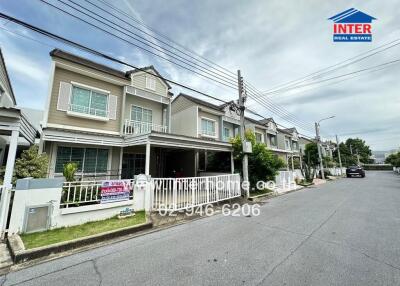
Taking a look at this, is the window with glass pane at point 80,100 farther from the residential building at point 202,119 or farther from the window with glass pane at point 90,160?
the residential building at point 202,119

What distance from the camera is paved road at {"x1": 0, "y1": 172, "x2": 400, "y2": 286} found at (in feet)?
10.0

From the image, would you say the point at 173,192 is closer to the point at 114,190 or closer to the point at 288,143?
the point at 114,190

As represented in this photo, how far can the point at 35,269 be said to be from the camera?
344 cm

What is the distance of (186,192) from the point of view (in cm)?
748

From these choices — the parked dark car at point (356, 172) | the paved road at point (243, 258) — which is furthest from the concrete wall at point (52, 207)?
the parked dark car at point (356, 172)

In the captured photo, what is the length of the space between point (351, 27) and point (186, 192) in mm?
10669

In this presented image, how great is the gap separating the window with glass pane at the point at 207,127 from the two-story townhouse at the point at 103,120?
13.0ft

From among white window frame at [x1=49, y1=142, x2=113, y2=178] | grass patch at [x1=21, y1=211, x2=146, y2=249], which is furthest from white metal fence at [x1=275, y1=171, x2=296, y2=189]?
white window frame at [x1=49, y1=142, x2=113, y2=178]

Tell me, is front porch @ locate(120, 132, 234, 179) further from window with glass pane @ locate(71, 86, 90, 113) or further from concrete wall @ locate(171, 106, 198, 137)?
window with glass pane @ locate(71, 86, 90, 113)

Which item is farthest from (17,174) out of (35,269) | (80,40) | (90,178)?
(80,40)

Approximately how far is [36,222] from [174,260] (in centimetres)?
406

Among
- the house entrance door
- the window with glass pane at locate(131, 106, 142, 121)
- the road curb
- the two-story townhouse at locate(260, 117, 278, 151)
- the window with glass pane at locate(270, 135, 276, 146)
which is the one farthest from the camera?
the window with glass pane at locate(270, 135, 276, 146)

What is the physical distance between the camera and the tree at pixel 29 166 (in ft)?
20.8

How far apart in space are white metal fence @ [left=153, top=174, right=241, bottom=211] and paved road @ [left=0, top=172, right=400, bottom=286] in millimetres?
1343
